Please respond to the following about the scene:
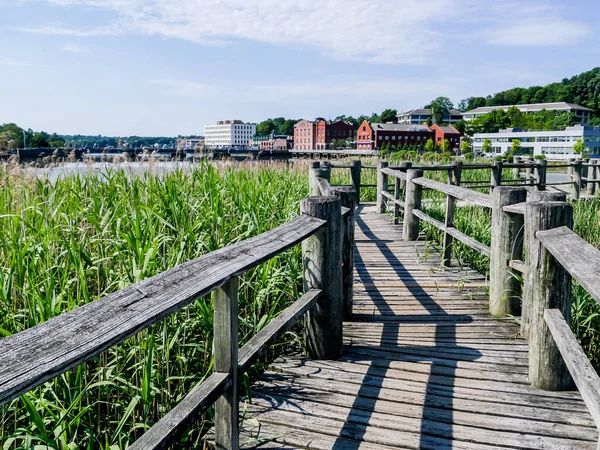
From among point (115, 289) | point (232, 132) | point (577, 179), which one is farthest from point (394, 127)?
point (115, 289)

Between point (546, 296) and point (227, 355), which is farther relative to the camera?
point (546, 296)

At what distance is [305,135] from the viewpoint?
406ft

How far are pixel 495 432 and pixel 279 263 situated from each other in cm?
210

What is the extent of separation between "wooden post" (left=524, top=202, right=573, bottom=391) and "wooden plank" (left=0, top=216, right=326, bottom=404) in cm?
186

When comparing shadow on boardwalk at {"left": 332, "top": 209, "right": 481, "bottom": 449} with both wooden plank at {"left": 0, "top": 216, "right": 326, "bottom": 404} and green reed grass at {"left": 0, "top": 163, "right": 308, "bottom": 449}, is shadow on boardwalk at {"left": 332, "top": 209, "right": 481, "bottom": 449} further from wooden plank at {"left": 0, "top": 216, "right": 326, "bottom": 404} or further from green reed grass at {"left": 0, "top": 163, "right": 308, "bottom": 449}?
wooden plank at {"left": 0, "top": 216, "right": 326, "bottom": 404}

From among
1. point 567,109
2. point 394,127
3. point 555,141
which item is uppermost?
point 567,109

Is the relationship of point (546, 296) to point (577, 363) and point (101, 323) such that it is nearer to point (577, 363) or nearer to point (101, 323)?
point (577, 363)

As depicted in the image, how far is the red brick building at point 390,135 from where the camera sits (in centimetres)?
10031

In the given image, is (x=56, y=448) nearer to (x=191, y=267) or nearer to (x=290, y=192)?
(x=191, y=267)

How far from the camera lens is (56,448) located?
200 cm

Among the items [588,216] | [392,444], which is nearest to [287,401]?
[392,444]

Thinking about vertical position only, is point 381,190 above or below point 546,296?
above

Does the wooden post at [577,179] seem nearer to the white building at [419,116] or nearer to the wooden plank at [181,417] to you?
the wooden plank at [181,417]

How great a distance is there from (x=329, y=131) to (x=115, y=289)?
118 meters
